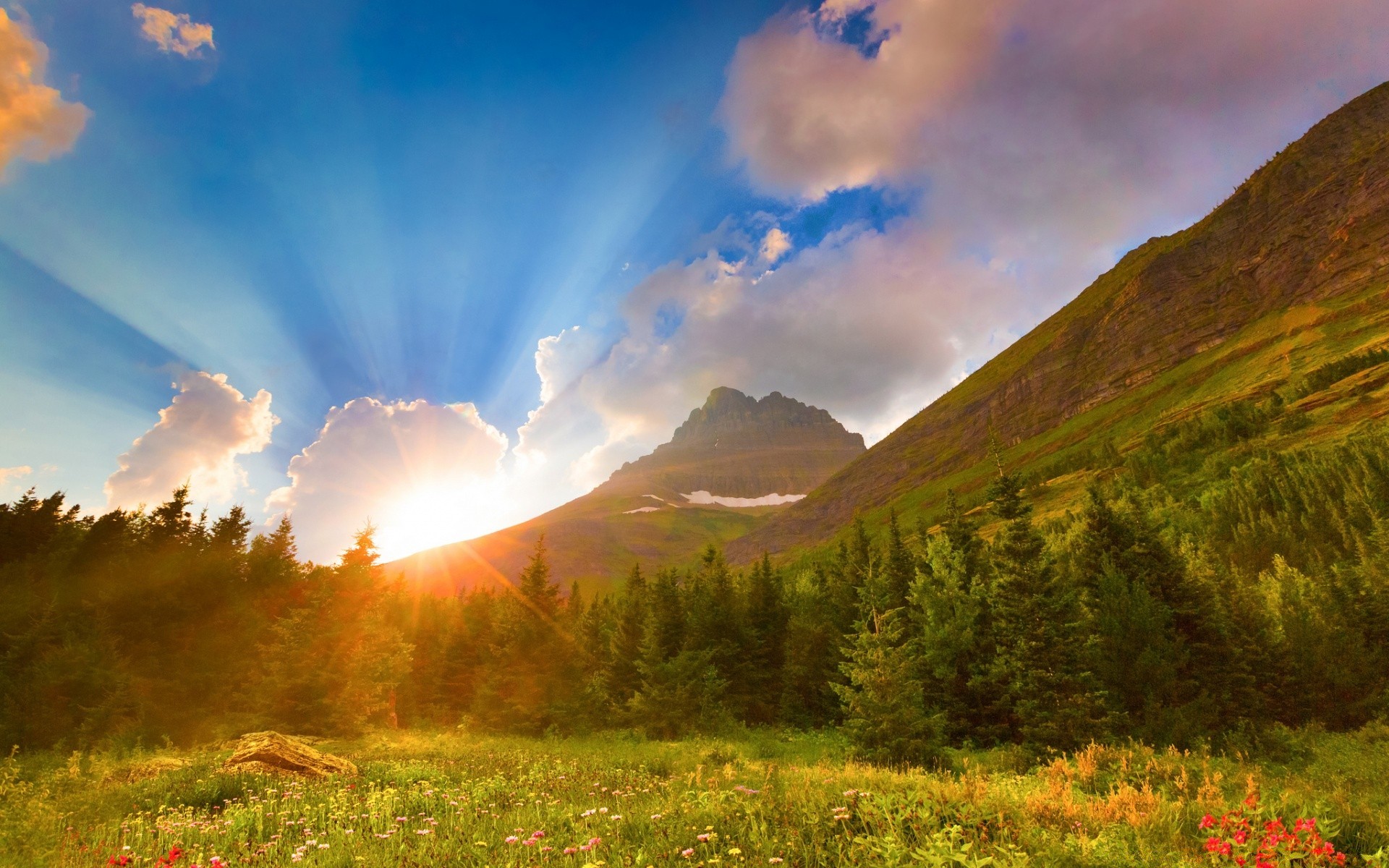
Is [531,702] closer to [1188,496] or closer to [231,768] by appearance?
[231,768]

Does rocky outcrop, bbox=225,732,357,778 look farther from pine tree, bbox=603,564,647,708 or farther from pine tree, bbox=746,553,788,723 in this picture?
pine tree, bbox=746,553,788,723

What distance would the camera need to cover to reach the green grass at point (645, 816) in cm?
614

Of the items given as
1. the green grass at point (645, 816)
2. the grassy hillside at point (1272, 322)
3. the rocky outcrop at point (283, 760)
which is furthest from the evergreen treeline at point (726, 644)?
the grassy hillside at point (1272, 322)

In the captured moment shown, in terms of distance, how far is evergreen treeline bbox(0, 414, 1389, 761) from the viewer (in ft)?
76.8

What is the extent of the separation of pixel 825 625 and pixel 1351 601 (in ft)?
117

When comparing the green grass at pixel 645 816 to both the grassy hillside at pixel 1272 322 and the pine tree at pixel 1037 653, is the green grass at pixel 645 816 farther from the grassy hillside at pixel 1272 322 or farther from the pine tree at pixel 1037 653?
the grassy hillside at pixel 1272 322

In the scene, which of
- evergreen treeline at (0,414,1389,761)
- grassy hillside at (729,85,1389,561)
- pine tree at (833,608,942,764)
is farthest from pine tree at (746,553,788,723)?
grassy hillside at (729,85,1389,561)

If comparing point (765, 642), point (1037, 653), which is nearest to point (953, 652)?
point (1037, 653)

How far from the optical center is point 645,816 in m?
7.48

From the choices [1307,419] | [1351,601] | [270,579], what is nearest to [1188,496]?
[1307,419]

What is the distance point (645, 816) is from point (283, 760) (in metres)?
13.4

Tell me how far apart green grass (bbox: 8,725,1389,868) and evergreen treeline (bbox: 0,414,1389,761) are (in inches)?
379

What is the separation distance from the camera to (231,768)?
555 inches

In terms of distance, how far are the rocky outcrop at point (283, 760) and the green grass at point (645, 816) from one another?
893mm
